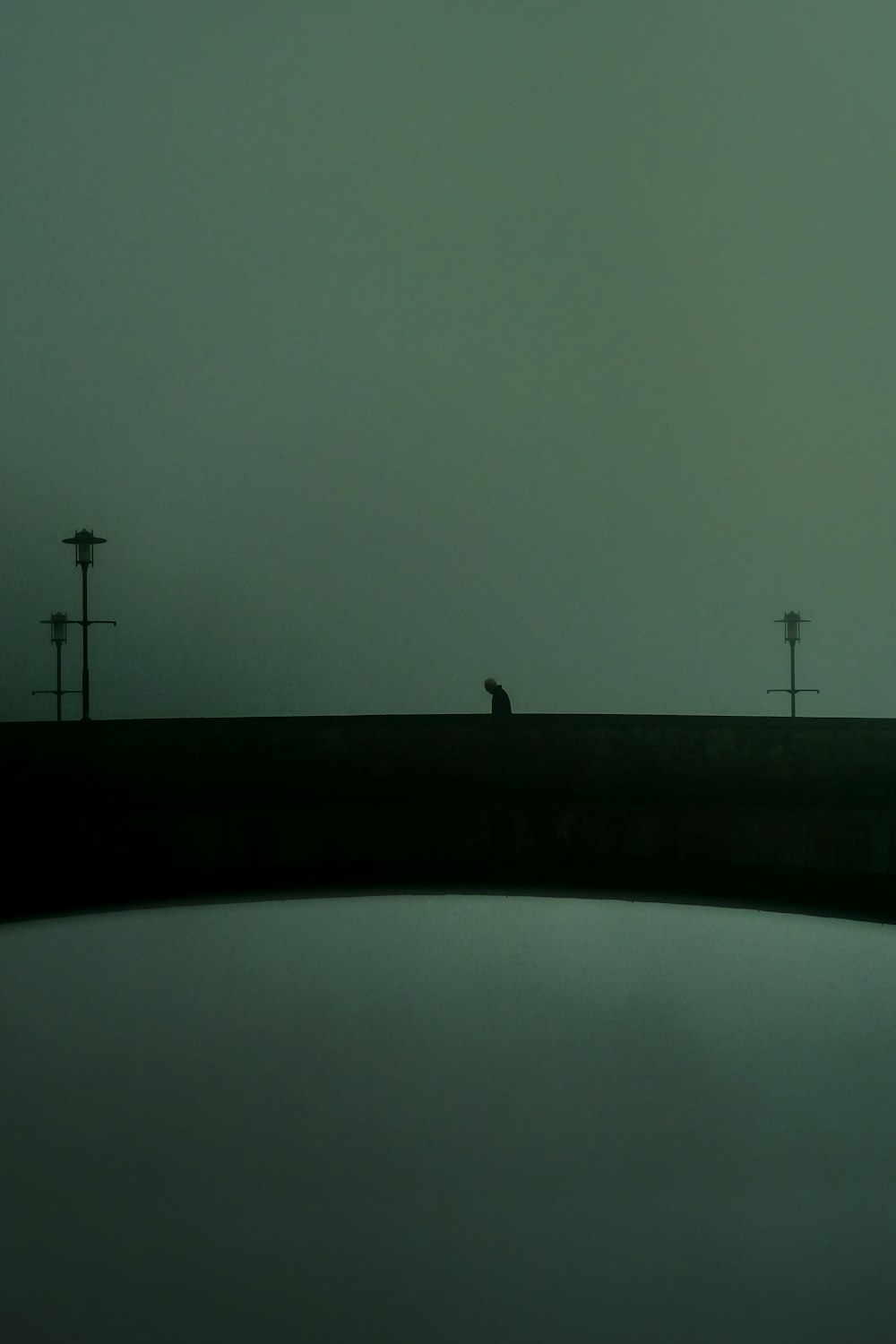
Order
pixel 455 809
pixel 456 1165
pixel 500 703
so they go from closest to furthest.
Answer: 1. pixel 456 1165
2. pixel 455 809
3. pixel 500 703

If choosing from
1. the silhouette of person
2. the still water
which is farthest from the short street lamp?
the still water

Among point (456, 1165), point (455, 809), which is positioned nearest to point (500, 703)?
point (455, 809)

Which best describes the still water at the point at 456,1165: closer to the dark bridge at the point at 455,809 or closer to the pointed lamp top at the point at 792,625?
the dark bridge at the point at 455,809

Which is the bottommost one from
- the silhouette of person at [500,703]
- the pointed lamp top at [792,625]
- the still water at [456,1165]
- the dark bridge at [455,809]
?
the still water at [456,1165]

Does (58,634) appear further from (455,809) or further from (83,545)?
(455,809)

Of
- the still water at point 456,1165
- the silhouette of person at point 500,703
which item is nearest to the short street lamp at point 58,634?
the silhouette of person at point 500,703

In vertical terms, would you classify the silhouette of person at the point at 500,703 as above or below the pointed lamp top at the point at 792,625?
below

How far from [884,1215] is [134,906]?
29.9ft

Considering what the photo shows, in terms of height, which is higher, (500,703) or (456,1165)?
(500,703)

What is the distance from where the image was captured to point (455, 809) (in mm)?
14375

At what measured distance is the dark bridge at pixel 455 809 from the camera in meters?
13.2

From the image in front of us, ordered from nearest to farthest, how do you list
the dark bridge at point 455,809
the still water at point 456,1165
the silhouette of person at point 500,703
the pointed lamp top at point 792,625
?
the still water at point 456,1165
the dark bridge at point 455,809
the silhouette of person at point 500,703
the pointed lamp top at point 792,625

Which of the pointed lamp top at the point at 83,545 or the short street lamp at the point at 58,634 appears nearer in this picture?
the pointed lamp top at the point at 83,545

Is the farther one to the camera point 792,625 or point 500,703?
point 792,625
